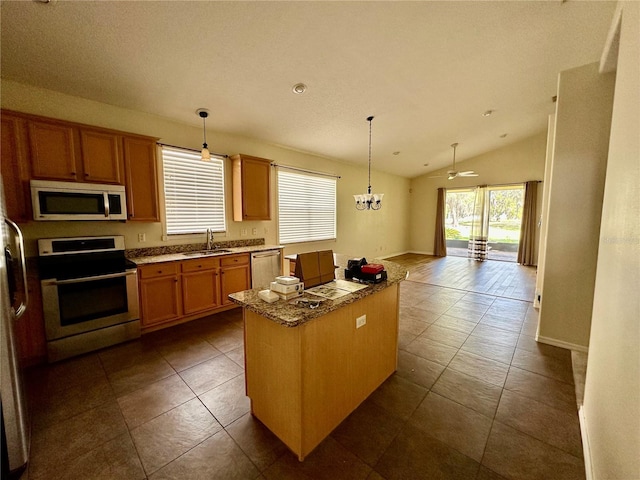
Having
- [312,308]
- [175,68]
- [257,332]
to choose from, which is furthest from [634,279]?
[175,68]

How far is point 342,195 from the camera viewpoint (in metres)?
6.42

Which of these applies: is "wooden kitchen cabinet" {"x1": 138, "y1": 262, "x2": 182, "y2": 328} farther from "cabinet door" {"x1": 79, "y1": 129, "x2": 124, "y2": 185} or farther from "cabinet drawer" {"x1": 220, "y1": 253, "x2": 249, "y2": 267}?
"cabinet door" {"x1": 79, "y1": 129, "x2": 124, "y2": 185}

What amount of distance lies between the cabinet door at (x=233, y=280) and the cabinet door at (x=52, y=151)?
6.36 ft

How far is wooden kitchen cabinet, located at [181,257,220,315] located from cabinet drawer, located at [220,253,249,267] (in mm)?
101

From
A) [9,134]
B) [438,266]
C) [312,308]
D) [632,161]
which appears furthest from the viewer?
[438,266]

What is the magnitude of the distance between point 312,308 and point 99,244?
2.76 m

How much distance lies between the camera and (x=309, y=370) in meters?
1.44

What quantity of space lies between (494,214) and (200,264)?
27.8 feet

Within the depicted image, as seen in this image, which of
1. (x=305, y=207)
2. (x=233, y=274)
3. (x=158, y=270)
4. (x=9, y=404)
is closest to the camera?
(x=9, y=404)

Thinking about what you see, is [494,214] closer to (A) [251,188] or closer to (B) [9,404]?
(A) [251,188]

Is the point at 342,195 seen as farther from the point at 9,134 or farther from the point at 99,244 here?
the point at 9,134

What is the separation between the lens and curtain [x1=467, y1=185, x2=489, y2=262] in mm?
7688

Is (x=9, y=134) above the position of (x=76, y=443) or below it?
above

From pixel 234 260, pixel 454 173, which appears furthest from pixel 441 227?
pixel 234 260
